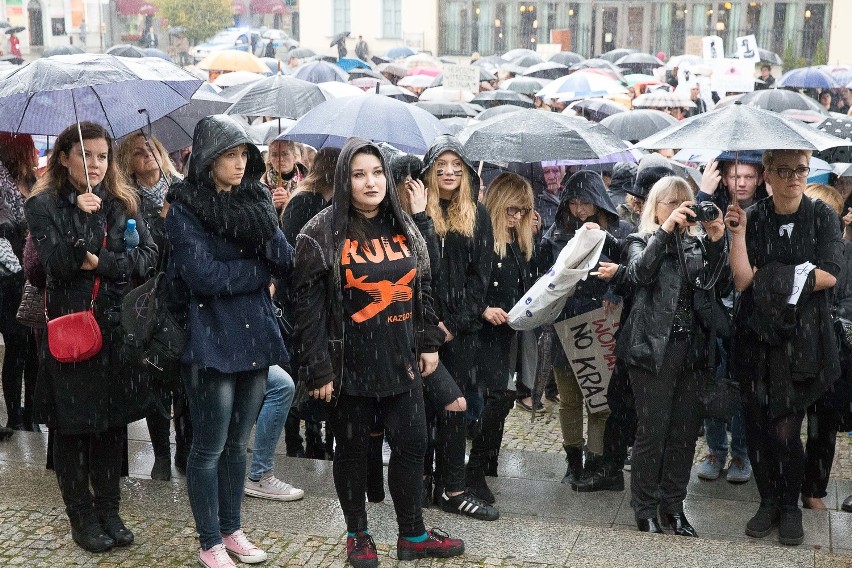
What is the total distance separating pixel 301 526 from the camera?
496cm

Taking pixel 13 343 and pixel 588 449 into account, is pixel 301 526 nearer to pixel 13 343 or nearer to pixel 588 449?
pixel 588 449

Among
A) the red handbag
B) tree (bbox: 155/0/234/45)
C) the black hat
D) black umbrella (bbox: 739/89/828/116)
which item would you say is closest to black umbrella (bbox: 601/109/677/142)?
black umbrella (bbox: 739/89/828/116)

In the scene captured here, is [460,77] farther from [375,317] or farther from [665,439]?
[375,317]

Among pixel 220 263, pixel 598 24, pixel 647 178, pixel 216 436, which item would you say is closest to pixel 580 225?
pixel 647 178

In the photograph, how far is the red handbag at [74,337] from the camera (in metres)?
4.55

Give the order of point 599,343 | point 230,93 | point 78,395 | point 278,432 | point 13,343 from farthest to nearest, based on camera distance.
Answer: point 230,93
point 13,343
point 599,343
point 278,432
point 78,395

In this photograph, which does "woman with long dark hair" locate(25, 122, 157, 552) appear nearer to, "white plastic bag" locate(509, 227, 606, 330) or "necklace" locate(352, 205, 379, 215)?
"necklace" locate(352, 205, 379, 215)

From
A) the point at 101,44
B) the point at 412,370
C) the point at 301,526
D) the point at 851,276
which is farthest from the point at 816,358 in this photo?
the point at 101,44

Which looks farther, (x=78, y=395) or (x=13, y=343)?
(x=13, y=343)

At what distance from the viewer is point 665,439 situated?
209 inches

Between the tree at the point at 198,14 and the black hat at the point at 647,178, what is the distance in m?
52.0

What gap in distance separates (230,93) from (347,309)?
722 cm

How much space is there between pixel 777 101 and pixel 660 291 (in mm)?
10189

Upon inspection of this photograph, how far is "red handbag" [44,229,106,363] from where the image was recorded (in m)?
4.55
